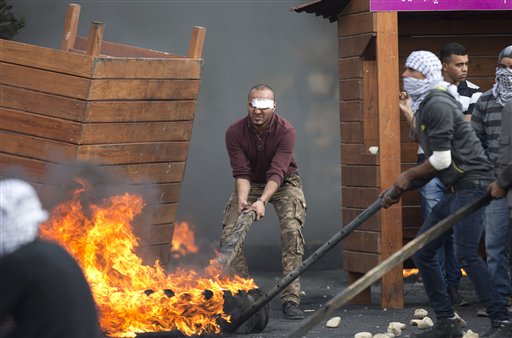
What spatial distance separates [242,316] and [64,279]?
13.7 feet

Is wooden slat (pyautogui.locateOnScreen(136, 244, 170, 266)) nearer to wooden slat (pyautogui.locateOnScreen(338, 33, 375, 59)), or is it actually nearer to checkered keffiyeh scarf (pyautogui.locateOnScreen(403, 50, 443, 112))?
wooden slat (pyautogui.locateOnScreen(338, 33, 375, 59))

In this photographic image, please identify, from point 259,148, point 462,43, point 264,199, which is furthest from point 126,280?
point 462,43

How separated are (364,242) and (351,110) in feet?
3.73

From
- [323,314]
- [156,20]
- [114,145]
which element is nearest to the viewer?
[323,314]

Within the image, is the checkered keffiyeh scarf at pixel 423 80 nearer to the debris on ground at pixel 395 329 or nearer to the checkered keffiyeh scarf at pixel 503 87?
the checkered keffiyeh scarf at pixel 503 87

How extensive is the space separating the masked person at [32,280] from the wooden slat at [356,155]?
586 centimetres

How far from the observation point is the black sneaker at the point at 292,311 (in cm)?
905

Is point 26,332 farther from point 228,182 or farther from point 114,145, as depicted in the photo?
point 228,182

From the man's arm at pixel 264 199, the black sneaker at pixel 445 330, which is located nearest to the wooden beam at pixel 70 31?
the man's arm at pixel 264 199

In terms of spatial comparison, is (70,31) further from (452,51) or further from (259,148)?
(452,51)

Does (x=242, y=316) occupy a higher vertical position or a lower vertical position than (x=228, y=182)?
lower

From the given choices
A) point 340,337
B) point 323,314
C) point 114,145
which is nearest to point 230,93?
point 114,145

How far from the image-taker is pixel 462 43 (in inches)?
420

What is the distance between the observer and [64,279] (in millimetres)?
3891
